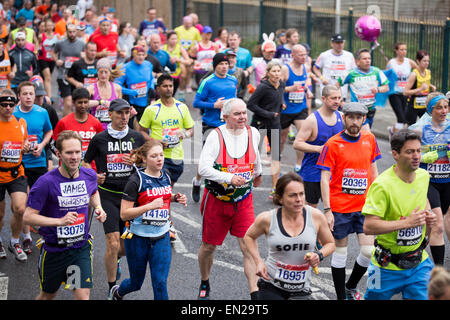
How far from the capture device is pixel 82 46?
16.0 metres

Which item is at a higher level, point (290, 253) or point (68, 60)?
point (68, 60)

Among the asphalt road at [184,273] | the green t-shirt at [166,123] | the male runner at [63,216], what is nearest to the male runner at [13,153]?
the asphalt road at [184,273]

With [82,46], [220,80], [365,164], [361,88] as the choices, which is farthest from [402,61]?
[365,164]

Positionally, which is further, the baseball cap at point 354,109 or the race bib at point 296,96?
the race bib at point 296,96

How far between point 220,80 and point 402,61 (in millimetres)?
5462

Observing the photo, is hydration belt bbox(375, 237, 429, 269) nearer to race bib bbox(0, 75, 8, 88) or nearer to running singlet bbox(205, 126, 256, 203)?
running singlet bbox(205, 126, 256, 203)

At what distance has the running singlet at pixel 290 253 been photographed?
573 cm

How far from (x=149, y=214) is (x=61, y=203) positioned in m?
0.80

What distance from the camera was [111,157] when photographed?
797cm

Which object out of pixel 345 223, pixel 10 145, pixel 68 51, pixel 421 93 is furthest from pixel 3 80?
pixel 345 223

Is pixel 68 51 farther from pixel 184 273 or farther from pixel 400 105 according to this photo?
pixel 184 273

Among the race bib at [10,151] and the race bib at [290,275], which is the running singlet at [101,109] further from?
the race bib at [290,275]

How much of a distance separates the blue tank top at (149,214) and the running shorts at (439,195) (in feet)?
9.95

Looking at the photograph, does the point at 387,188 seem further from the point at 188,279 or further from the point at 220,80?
the point at 220,80
